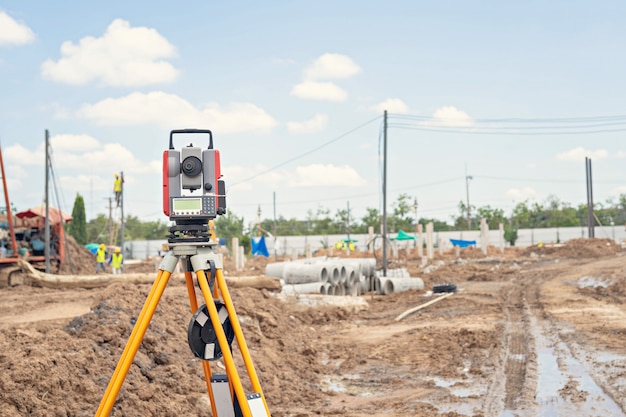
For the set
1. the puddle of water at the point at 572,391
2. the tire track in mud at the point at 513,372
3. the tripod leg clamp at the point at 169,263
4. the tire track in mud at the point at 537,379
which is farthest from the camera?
the tire track in mud at the point at 513,372

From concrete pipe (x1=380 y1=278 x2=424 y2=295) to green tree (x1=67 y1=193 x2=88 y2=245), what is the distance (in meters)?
32.0

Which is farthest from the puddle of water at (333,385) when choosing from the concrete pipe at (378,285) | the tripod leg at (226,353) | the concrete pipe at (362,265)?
the concrete pipe at (378,285)

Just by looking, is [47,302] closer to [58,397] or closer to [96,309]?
[96,309]

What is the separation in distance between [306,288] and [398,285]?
5.02m

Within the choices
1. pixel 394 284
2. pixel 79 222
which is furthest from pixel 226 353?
pixel 79 222

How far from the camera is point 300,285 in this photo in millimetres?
16844

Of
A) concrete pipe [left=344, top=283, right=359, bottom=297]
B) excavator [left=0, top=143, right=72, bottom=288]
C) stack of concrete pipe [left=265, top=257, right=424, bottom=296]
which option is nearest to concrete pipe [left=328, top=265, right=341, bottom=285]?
stack of concrete pipe [left=265, top=257, right=424, bottom=296]

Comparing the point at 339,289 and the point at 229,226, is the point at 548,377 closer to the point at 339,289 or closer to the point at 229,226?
the point at 339,289

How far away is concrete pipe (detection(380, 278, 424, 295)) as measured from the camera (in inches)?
804

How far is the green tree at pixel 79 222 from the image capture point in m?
46.8

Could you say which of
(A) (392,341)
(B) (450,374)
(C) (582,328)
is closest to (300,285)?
(A) (392,341)

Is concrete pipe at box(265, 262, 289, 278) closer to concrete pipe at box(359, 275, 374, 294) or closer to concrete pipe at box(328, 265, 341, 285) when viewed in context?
concrete pipe at box(328, 265, 341, 285)

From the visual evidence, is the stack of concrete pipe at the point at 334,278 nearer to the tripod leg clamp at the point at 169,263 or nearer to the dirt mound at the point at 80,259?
the dirt mound at the point at 80,259

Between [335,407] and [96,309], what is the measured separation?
9.95ft
